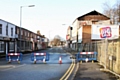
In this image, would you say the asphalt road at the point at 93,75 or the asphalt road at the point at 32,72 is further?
the asphalt road at the point at 32,72

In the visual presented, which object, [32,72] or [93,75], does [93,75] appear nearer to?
[93,75]

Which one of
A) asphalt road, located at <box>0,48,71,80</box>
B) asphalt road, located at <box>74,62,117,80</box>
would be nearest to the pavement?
asphalt road, located at <box>74,62,117,80</box>

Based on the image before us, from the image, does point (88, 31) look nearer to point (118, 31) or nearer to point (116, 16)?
point (118, 31)

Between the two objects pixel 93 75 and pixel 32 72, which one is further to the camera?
pixel 32 72

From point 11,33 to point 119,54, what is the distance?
118ft

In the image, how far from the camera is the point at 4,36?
40.2 m

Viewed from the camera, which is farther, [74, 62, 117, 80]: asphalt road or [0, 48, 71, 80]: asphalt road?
[0, 48, 71, 80]: asphalt road

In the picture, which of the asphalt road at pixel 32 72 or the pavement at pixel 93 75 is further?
the asphalt road at pixel 32 72

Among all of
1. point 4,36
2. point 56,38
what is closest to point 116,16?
point 4,36

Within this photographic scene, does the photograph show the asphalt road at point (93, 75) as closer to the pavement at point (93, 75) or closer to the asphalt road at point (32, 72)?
the pavement at point (93, 75)

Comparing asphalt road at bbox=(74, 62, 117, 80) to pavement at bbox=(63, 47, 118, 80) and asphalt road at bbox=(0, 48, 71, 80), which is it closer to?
pavement at bbox=(63, 47, 118, 80)

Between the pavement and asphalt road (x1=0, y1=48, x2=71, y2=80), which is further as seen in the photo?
asphalt road (x1=0, y1=48, x2=71, y2=80)

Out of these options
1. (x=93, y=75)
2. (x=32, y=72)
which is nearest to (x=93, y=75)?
(x=93, y=75)

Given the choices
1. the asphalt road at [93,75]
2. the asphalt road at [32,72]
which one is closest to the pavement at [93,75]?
the asphalt road at [93,75]
